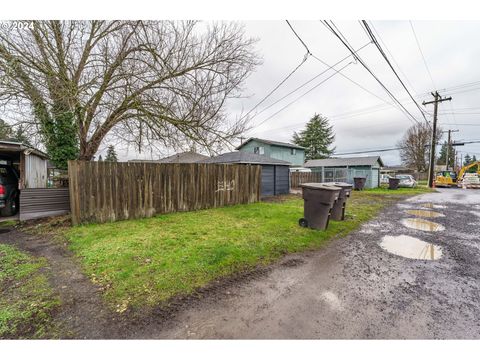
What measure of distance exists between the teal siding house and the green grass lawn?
1895cm

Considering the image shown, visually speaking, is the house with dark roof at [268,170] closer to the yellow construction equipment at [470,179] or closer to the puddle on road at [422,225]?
the puddle on road at [422,225]

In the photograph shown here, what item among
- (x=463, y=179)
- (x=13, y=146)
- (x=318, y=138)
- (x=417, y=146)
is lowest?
(x=463, y=179)

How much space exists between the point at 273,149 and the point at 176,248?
22.8 meters

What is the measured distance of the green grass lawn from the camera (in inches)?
108

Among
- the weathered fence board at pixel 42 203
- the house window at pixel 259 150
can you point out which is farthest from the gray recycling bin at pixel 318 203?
the house window at pixel 259 150

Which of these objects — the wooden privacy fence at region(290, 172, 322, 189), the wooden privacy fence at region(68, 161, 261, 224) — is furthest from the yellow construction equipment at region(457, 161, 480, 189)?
the wooden privacy fence at region(68, 161, 261, 224)

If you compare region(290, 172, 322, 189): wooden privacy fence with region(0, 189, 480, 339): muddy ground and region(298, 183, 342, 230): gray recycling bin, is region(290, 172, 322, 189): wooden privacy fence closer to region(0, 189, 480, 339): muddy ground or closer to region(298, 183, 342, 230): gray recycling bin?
region(298, 183, 342, 230): gray recycling bin

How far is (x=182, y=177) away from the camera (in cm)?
768

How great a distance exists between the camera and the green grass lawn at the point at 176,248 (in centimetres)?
274

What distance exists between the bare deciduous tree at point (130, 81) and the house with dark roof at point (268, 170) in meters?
5.76

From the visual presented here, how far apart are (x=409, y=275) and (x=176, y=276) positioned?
363cm

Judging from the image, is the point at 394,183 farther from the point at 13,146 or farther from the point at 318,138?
the point at 13,146

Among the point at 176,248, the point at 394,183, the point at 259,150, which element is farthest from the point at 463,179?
the point at 176,248

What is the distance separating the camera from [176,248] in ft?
13.2
